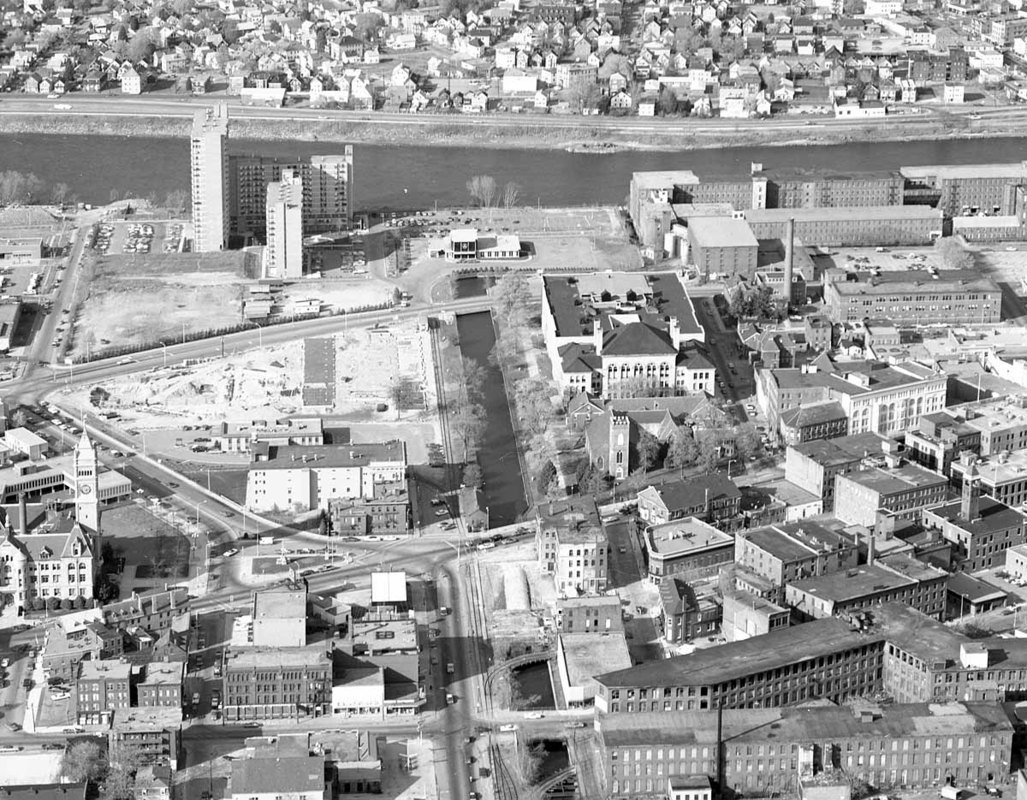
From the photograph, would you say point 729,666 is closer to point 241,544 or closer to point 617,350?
point 241,544

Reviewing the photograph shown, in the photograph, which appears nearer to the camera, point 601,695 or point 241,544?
point 601,695

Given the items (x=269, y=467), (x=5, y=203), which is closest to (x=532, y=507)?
(x=269, y=467)

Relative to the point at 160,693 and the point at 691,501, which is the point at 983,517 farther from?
the point at 160,693

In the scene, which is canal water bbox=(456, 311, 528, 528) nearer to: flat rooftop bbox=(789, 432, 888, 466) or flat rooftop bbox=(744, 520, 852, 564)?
flat rooftop bbox=(744, 520, 852, 564)

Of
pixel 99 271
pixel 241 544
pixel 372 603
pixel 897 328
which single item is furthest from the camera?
pixel 99 271

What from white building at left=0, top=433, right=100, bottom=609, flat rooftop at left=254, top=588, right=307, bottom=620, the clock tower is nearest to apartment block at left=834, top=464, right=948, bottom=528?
flat rooftop at left=254, top=588, right=307, bottom=620

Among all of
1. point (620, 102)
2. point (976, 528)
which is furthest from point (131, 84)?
point (976, 528)
